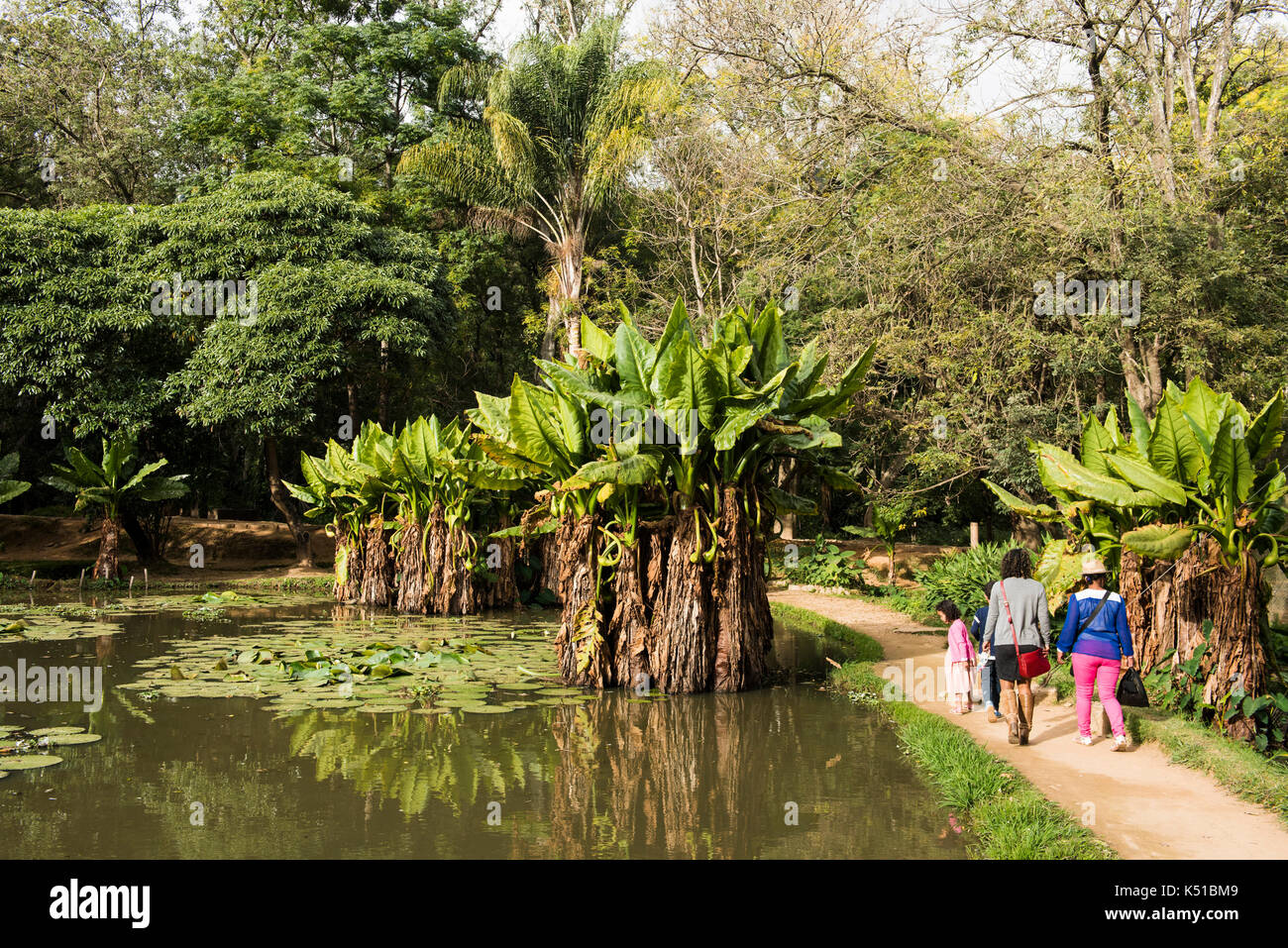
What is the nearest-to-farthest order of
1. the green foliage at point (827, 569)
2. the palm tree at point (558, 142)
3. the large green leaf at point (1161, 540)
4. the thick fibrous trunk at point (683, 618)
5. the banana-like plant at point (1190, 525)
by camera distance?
the banana-like plant at point (1190, 525) → the large green leaf at point (1161, 540) → the thick fibrous trunk at point (683, 618) → the green foliage at point (827, 569) → the palm tree at point (558, 142)

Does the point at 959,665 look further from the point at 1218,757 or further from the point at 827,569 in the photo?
the point at 827,569

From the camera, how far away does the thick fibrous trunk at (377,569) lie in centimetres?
1532

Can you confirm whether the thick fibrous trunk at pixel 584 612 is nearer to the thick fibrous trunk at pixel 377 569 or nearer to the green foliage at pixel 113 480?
the thick fibrous trunk at pixel 377 569

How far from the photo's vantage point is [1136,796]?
5.34m

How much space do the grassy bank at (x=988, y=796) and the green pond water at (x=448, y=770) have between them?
0.15 m

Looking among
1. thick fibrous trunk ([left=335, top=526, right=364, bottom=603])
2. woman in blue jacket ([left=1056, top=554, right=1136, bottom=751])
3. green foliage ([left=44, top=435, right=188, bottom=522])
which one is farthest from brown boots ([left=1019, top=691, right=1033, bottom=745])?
green foliage ([left=44, top=435, right=188, bottom=522])

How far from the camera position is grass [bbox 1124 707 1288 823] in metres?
5.21

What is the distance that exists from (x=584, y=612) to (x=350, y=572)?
Answer: 868 centimetres

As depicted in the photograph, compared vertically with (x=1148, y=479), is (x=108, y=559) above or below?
below

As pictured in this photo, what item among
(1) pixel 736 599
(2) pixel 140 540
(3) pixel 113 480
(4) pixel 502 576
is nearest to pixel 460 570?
(4) pixel 502 576

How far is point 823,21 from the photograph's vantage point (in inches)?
594

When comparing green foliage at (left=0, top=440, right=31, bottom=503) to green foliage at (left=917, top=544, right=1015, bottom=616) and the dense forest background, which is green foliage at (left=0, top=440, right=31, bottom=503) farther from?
green foliage at (left=917, top=544, right=1015, bottom=616)

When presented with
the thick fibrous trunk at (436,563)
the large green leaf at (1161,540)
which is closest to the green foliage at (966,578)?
the large green leaf at (1161,540)
